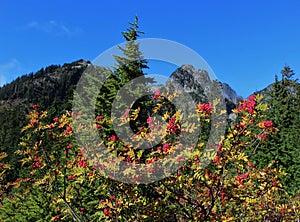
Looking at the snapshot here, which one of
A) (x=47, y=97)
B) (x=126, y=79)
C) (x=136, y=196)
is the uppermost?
(x=47, y=97)

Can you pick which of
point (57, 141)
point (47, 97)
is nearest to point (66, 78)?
point (47, 97)

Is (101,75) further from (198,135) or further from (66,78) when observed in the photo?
(66,78)

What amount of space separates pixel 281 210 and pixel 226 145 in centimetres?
386

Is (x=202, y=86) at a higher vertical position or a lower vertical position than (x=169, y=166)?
higher

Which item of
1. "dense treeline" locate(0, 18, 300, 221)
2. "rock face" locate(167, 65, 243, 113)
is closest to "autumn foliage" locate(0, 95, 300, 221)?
"dense treeline" locate(0, 18, 300, 221)

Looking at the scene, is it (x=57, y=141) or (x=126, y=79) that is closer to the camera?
(x=57, y=141)

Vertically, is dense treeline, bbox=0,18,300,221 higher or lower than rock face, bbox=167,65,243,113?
lower

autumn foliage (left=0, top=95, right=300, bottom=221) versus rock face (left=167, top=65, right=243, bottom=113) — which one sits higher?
rock face (left=167, top=65, right=243, bottom=113)

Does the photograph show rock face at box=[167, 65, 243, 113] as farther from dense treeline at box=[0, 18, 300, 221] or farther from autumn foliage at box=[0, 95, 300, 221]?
autumn foliage at box=[0, 95, 300, 221]

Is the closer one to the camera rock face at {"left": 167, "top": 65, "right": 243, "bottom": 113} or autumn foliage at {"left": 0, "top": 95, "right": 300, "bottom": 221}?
autumn foliage at {"left": 0, "top": 95, "right": 300, "bottom": 221}

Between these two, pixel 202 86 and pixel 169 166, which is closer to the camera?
pixel 169 166

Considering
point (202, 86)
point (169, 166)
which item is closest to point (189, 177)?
point (169, 166)

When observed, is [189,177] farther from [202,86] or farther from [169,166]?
[202,86]

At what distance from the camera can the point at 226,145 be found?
4.43m
